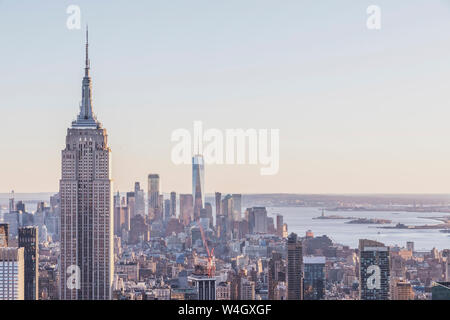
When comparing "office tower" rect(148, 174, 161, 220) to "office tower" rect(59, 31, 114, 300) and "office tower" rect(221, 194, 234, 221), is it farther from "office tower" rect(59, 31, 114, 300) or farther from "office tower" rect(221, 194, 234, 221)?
"office tower" rect(59, 31, 114, 300)

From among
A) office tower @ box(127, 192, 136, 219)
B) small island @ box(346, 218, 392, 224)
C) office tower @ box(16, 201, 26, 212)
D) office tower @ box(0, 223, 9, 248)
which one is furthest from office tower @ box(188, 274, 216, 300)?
office tower @ box(0, 223, 9, 248)

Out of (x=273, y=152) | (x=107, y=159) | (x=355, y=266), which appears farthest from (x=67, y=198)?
(x=273, y=152)

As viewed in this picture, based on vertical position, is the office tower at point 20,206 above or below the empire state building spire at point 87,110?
below

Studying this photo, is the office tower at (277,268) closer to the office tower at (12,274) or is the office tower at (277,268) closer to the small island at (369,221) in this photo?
the small island at (369,221)

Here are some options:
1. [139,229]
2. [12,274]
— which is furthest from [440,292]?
[12,274]

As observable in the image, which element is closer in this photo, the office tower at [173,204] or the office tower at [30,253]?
→ the office tower at [173,204]

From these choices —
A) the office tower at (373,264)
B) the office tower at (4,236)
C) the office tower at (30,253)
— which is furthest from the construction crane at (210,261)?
the office tower at (4,236)
